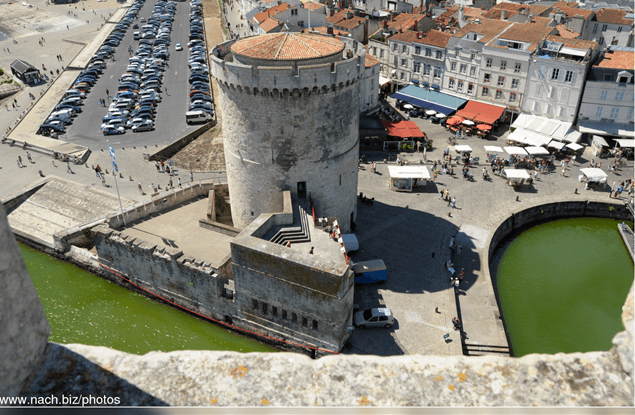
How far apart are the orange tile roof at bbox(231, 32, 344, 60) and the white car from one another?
1726 centimetres

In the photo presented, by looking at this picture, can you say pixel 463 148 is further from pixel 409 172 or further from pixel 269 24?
pixel 269 24

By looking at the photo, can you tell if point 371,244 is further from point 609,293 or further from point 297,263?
point 609,293

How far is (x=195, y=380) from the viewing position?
21.4ft

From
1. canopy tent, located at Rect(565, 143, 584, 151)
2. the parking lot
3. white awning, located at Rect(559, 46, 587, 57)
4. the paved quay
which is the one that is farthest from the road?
white awning, located at Rect(559, 46, 587, 57)

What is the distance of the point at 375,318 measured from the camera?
1167 inches

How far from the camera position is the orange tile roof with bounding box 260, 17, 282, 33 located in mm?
76700

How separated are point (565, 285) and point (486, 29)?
41.0 metres

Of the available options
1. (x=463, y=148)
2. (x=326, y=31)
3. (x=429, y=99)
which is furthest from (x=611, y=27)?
(x=326, y=31)

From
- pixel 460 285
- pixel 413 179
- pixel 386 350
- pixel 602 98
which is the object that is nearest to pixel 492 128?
pixel 602 98

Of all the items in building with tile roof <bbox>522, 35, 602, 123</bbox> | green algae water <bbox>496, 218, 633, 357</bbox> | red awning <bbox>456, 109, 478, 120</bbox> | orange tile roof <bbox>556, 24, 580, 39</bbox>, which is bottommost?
green algae water <bbox>496, 218, 633, 357</bbox>

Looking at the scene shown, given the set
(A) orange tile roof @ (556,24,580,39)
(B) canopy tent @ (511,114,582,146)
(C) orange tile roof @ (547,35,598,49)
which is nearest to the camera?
(B) canopy tent @ (511,114,582,146)

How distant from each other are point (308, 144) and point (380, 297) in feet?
38.7

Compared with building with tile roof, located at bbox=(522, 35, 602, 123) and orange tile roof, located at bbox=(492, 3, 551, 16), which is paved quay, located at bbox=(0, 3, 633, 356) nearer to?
building with tile roof, located at bbox=(522, 35, 602, 123)

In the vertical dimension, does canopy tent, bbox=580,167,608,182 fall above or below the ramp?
above
